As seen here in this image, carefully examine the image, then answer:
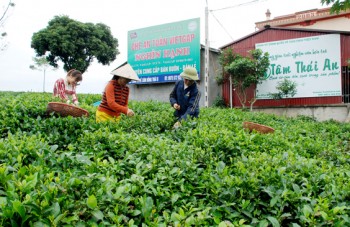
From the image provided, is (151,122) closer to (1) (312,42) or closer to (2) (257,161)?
(2) (257,161)

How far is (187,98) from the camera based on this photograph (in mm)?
6039

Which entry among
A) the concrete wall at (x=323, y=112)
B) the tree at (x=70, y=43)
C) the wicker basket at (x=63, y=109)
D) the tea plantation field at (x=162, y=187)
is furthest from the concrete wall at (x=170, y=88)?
the tree at (x=70, y=43)

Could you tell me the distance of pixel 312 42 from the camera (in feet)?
46.2

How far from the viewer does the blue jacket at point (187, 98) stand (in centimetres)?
593

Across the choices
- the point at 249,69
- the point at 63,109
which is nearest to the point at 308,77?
the point at 249,69

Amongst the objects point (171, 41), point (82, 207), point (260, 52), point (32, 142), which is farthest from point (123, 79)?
point (171, 41)

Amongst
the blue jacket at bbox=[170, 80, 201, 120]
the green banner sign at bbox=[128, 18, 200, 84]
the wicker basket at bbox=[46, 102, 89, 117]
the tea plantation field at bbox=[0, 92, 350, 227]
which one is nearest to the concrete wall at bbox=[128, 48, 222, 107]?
the green banner sign at bbox=[128, 18, 200, 84]

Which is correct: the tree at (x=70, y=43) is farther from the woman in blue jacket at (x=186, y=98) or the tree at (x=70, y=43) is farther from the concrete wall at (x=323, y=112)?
the woman in blue jacket at (x=186, y=98)

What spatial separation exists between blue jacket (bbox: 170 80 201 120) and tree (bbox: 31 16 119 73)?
25467 mm

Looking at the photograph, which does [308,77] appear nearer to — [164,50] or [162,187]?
[164,50]

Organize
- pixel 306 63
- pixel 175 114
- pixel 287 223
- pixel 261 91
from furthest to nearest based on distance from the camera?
pixel 261 91, pixel 306 63, pixel 175 114, pixel 287 223

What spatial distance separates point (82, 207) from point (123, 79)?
3.90 m

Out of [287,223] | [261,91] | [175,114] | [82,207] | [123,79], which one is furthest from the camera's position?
[261,91]

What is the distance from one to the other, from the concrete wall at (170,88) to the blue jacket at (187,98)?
980cm
